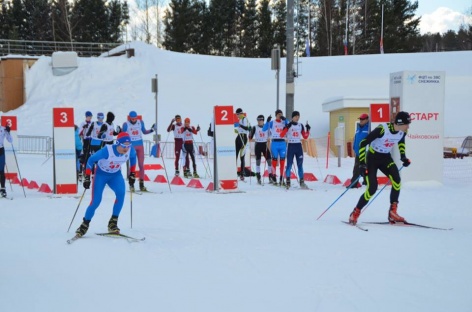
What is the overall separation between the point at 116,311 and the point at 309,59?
35.5 m

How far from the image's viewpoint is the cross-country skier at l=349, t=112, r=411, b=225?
8.51 meters

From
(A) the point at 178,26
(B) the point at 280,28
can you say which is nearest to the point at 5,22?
(A) the point at 178,26

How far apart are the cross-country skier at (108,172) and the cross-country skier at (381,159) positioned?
11.5ft

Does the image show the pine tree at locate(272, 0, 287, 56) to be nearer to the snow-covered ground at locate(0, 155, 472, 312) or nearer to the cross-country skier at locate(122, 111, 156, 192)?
the cross-country skier at locate(122, 111, 156, 192)

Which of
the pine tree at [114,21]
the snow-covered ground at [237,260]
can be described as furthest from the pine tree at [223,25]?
the snow-covered ground at [237,260]

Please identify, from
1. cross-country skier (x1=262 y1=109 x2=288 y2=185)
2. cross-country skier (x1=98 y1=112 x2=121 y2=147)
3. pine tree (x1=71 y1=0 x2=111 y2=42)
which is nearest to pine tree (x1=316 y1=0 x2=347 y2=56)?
pine tree (x1=71 y1=0 x2=111 y2=42)

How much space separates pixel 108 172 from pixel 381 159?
13.5 feet

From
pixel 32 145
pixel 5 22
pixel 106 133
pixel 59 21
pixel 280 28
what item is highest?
pixel 59 21

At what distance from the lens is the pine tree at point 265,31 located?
181 ft

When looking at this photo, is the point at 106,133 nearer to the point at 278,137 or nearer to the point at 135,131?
the point at 135,131

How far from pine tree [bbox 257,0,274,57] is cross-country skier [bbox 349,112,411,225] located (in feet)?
154

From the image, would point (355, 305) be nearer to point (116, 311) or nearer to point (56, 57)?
point (116, 311)

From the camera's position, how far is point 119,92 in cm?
3297

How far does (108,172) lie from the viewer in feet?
25.3
